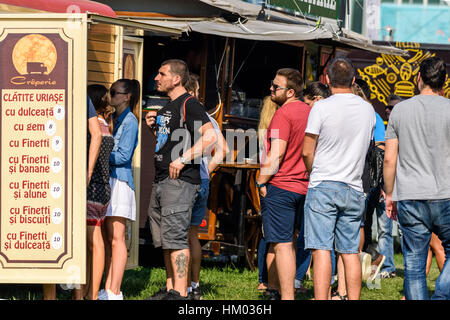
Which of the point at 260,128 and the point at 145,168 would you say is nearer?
the point at 260,128

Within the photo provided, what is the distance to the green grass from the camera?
7.29 metres

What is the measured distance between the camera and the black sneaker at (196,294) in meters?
6.97

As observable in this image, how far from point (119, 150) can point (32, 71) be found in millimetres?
1071

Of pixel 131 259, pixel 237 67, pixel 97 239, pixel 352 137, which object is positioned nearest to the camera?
pixel 352 137

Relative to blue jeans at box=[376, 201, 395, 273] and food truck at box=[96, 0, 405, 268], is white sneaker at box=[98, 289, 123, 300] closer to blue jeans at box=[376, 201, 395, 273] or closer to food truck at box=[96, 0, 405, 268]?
food truck at box=[96, 0, 405, 268]

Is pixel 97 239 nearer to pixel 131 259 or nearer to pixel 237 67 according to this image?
pixel 131 259

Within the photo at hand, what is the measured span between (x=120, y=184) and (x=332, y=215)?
1.72 metres

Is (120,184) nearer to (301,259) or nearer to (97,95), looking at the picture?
(97,95)

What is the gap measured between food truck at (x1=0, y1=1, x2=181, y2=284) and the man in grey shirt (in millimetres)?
2101

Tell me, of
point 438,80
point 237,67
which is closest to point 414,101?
point 438,80

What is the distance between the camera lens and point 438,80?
5.81 meters

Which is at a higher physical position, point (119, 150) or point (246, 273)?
point (119, 150)

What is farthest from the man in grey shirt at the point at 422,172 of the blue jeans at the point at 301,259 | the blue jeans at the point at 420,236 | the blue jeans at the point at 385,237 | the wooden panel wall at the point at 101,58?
the blue jeans at the point at 385,237

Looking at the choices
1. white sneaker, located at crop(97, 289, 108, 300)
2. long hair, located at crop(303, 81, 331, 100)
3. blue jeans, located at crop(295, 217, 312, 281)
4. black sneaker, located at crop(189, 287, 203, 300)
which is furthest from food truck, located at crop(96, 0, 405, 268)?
white sneaker, located at crop(97, 289, 108, 300)
